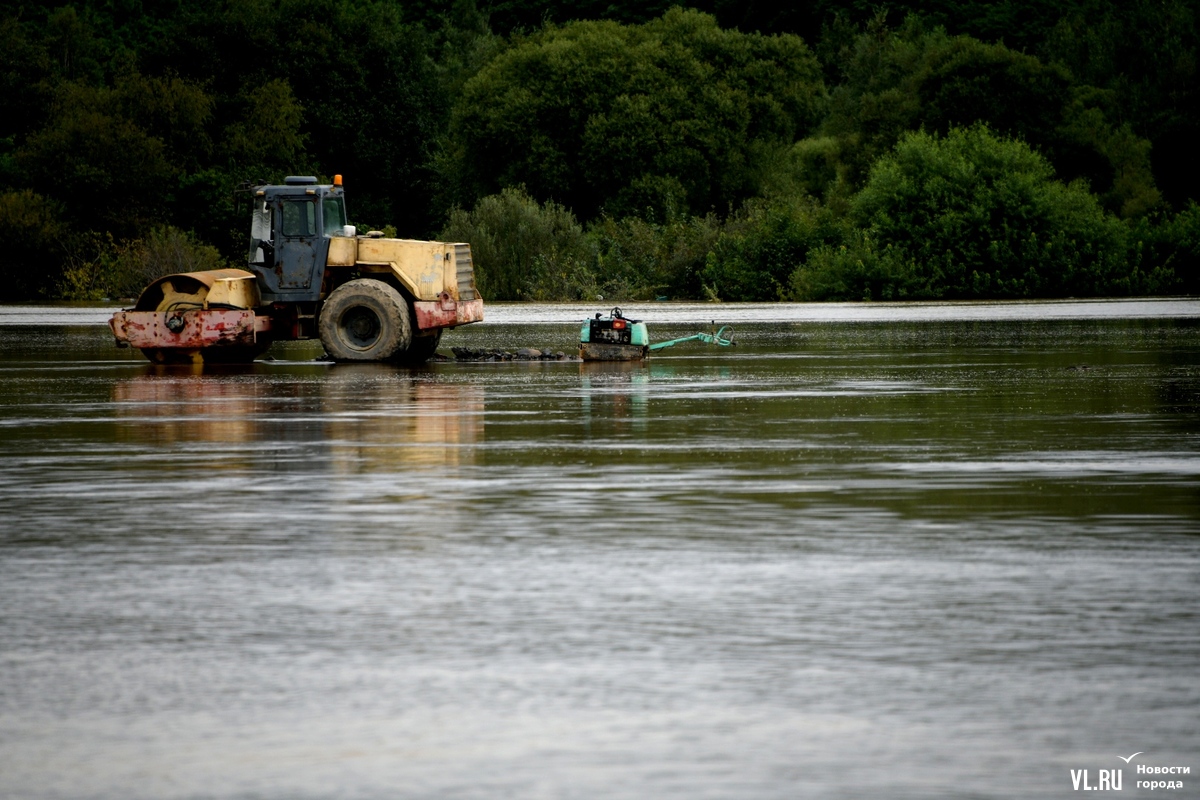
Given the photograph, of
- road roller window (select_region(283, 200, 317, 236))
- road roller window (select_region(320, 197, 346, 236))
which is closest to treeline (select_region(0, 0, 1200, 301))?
road roller window (select_region(320, 197, 346, 236))

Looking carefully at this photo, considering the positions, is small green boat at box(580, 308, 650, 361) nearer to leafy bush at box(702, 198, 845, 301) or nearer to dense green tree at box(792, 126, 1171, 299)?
dense green tree at box(792, 126, 1171, 299)

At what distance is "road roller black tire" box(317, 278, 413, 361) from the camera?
99.1ft

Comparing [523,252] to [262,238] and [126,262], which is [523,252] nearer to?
[126,262]

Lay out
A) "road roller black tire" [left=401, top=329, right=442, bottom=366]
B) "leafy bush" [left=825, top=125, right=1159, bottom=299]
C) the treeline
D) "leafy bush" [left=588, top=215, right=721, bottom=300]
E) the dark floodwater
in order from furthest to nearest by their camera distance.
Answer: "leafy bush" [left=588, top=215, right=721, bottom=300] < the treeline < "leafy bush" [left=825, top=125, right=1159, bottom=299] < "road roller black tire" [left=401, top=329, right=442, bottom=366] < the dark floodwater

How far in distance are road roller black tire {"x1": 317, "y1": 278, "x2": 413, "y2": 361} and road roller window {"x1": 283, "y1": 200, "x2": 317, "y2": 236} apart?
106 cm

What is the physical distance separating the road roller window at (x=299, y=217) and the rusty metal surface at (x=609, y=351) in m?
4.73

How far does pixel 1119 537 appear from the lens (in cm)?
1041

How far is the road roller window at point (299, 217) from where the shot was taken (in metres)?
30.8

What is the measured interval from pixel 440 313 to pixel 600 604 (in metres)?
22.6

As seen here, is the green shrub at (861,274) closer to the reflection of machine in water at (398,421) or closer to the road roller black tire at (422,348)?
the road roller black tire at (422,348)

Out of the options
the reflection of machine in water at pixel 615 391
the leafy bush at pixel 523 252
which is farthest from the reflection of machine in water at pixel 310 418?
the leafy bush at pixel 523 252

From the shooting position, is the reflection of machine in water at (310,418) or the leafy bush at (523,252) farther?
the leafy bush at (523,252)

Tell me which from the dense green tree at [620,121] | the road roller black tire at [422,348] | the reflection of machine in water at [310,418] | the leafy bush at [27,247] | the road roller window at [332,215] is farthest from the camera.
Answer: the dense green tree at [620,121]

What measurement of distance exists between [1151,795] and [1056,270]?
59.7 meters
